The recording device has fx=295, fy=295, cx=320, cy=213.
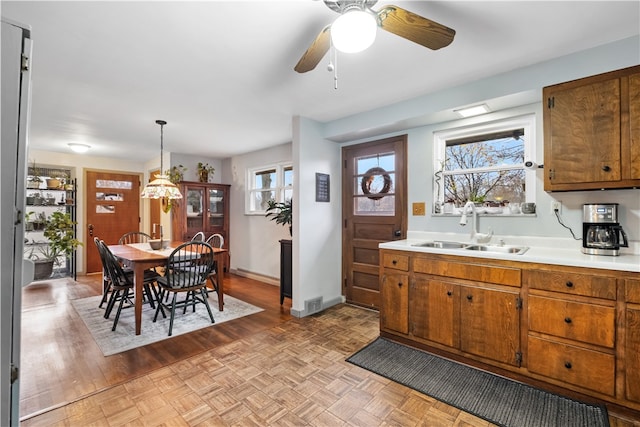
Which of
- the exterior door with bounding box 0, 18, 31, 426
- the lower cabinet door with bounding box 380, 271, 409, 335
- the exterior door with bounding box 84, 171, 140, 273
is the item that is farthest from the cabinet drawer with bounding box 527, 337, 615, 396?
the exterior door with bounding box 84, 171, 140, 273

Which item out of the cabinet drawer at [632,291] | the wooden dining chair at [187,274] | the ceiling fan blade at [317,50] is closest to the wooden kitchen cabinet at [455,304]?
the cabinet drawer at [632,291]

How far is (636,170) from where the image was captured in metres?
1.91

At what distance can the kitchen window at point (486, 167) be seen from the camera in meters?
2.67

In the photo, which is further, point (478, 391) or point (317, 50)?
point (478, 391)

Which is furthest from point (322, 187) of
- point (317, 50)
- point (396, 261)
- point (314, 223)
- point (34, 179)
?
point (34, 179)

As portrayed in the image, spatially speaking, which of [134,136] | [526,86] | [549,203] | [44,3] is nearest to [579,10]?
[526,86]

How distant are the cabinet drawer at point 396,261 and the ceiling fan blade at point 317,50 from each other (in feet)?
5.87

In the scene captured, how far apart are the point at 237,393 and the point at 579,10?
3.18 meters

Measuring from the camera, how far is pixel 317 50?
165 centimetres

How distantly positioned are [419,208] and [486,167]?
0.76 metres

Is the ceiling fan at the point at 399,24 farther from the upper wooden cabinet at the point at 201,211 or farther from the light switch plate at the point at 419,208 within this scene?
the upper wooden cabinet at the point at 201,211

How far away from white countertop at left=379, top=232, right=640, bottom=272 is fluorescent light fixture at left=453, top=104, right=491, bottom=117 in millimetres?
1176

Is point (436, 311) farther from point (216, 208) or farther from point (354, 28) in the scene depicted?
point (216, 208)

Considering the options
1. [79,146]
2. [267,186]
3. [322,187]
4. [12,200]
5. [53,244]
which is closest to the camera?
[12,200]
